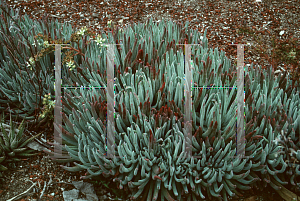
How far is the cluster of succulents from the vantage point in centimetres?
198

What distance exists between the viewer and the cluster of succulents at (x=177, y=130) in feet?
6.50

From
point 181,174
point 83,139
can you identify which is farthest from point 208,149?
point 83,139

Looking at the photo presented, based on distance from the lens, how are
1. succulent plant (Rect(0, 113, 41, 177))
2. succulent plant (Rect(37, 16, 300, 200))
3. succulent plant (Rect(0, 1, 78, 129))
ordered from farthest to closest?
succulent plant (Rect(0, 1, 78, 129)) < succulent plant (Rect(0, 113, 41, 177)) < succulent plant (Rect(37, 16, 300, 200))

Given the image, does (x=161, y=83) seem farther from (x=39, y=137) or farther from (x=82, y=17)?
(x=82, y=17)

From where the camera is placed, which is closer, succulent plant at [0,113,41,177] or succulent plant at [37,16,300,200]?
succulent plant at [37,16,300,200]

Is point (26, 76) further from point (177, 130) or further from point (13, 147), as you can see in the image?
point (177, 130)

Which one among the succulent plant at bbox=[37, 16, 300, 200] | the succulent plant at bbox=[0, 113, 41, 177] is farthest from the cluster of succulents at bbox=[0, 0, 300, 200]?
the succulent plant at bbox=[0, 113, 41, 177]

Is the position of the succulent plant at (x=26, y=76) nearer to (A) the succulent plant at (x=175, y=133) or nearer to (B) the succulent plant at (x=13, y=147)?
(B) the succulent plant at (x=13, y=147)

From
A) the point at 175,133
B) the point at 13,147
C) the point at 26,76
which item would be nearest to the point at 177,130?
the point at 175,133

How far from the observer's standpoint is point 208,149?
200cm

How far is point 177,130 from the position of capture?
2049mm

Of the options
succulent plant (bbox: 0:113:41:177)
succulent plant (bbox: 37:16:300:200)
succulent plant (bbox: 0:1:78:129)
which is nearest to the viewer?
succulent plant (bbox: 37:16:300:200)

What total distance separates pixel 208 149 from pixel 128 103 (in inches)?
28.2

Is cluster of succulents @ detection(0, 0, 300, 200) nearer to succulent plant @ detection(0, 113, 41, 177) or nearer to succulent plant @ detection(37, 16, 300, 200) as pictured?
succulent plant @ detection(37, 16, 300, 200)
